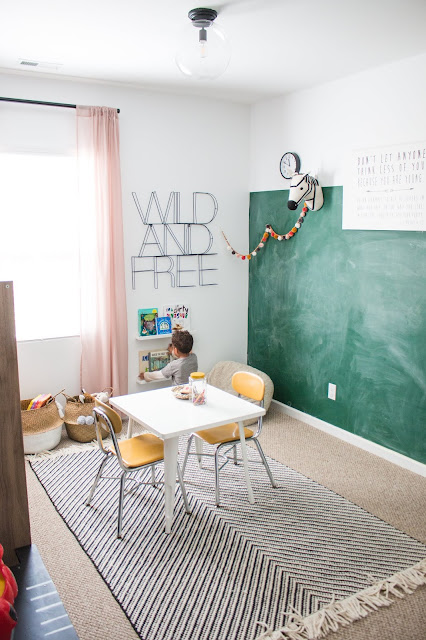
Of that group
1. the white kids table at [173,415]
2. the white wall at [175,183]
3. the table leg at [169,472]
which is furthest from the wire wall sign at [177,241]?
the table leg at [169,472]

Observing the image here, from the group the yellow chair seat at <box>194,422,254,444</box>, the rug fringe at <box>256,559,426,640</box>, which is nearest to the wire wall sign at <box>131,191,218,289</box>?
the yellow chair seat at <box>194,422,254,444</box>

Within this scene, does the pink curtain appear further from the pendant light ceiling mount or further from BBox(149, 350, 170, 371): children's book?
the pendant light ceiling mount

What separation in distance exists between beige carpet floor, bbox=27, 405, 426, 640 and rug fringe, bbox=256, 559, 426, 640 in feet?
0.10

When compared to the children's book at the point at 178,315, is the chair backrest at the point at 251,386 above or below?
below

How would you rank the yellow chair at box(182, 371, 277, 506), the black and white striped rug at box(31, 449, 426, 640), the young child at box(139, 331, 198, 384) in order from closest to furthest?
the black and white striped rug at box(31, 449, 426, 640) → the yellow chair at box(182, 371, 277, 506) → the young child at box(139, 331, 198, 384)

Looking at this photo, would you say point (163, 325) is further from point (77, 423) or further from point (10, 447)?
point (10, 447)

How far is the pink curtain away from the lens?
157 inches

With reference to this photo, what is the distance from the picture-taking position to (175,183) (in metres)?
4.43

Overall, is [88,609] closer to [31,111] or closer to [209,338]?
[209,338]

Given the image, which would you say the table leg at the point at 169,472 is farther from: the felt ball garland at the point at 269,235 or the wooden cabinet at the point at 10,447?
the felt ball garland at the point at 269,235

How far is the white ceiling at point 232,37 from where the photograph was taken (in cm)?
251

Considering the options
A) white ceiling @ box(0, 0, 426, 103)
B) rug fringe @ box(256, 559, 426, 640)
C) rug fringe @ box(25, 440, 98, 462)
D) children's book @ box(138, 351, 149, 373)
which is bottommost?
rug fringe @ box(256, 559, 426, 640)

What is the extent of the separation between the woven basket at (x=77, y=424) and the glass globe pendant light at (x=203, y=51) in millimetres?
2413

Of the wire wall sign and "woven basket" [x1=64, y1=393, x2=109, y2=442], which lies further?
the wire wall sign
